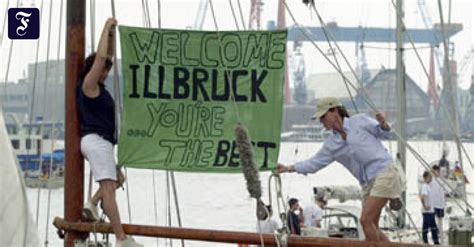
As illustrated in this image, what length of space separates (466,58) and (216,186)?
25129mm

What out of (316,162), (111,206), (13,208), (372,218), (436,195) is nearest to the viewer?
(13,208)

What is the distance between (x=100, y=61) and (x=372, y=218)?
2231mm

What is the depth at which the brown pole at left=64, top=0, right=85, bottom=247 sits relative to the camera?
7797mm

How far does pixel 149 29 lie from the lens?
7977mm

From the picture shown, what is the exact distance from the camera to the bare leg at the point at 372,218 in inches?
327

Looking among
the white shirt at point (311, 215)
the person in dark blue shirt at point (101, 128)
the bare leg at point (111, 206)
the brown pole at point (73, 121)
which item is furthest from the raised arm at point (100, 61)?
the white shirt at point (311, 215)

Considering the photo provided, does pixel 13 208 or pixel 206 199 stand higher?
pixel 13 208

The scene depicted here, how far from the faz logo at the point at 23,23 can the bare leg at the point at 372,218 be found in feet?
14.5

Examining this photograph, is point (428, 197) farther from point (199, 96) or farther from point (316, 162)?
point (199, 96)

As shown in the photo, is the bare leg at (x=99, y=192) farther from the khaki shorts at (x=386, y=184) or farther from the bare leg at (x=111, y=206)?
the khaki shorts at (x=386, y=184)

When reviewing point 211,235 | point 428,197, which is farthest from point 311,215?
point 211,235

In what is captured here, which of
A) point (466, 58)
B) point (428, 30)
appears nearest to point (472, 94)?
point (428, 30)

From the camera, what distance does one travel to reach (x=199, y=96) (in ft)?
26.1

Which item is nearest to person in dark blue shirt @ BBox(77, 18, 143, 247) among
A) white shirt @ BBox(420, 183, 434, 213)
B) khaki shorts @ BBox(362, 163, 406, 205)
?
khaki shorts @ BBox(362, 163, 406, 205)
